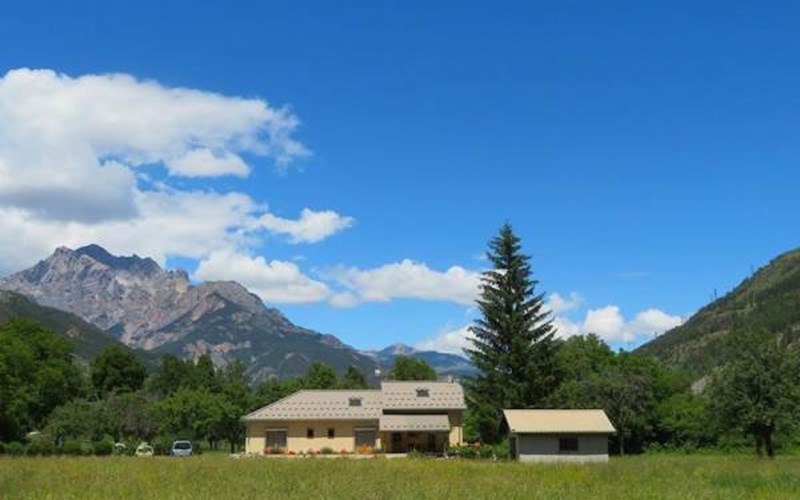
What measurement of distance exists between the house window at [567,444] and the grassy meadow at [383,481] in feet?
59.6

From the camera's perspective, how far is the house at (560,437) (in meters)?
48.7

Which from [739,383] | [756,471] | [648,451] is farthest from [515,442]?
[756,471]

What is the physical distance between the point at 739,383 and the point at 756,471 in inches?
802

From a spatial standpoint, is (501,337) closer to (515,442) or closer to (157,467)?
(515,442)

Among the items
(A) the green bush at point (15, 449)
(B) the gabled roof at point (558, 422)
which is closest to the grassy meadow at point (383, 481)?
(B) the gabled roof at point (558, 422)

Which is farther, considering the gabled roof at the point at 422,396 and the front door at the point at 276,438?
the gabled roof at the point at 422,396

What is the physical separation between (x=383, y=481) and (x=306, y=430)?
45.2 m

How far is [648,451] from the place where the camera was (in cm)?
6391

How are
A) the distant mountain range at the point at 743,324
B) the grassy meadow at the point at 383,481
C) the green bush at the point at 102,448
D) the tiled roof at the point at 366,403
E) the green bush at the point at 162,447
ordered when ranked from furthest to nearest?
1. the distant mountain range at the point at 743,324
2. the tiled roof at the point at 366,403
3. the green bush at the point at 162,447
4. the green bush at the point at 102,448
5. the grassy meadow at the point at 383,481

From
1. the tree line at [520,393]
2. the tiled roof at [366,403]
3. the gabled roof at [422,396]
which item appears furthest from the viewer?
the gabled roof at [422,396]

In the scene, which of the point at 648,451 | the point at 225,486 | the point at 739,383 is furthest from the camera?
the point at 648,451

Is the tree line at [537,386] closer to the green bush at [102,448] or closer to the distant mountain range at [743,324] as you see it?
the green bush at [102,448]

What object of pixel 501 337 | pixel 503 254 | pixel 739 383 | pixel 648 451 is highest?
pixel 503 254

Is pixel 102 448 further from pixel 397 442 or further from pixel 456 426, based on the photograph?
pixel 456 426
